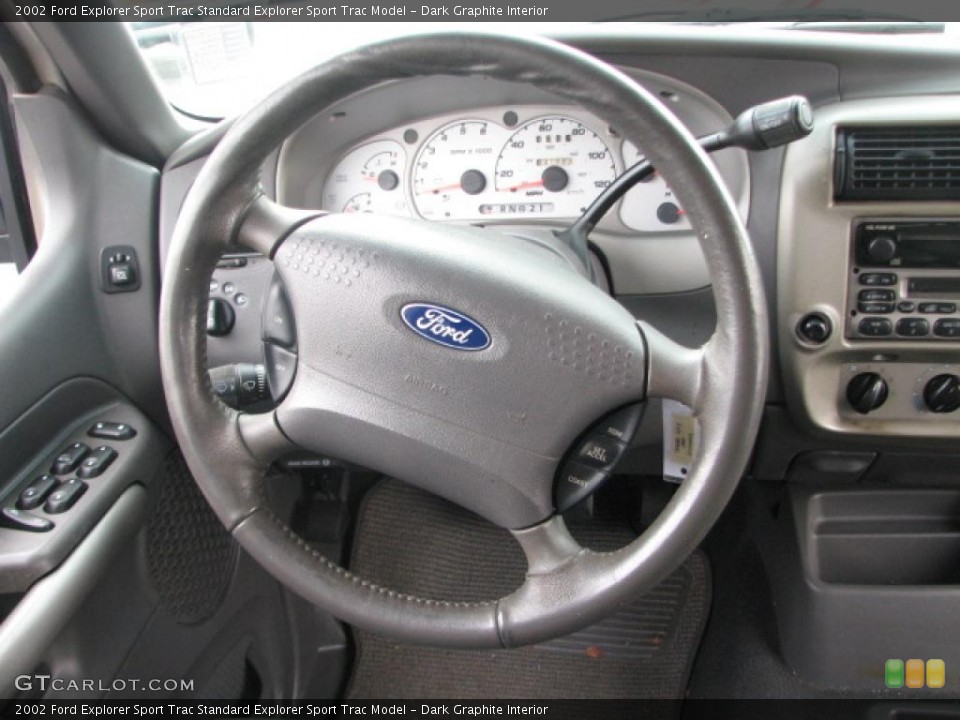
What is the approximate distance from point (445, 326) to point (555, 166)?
524 millimetres

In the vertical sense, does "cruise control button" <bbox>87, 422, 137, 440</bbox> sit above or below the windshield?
below

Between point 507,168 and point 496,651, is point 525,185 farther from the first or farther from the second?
point 496,651

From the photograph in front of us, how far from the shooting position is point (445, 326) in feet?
2.44

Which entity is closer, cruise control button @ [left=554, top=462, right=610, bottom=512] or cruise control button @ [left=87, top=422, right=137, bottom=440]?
cruise control button @ [left=554, top=462, right=610, bottom=512]

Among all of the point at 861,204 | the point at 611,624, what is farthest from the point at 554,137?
the point at 611,624

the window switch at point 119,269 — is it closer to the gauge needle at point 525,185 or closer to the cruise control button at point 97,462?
the cruise control button at point 97,462

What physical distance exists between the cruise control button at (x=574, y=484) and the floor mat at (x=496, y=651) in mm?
716

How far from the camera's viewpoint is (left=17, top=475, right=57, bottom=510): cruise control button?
0.95 meters

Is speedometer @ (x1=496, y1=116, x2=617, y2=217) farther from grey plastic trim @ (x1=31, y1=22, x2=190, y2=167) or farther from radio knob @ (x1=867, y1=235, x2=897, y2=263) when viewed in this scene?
grey plastic trim @ (x1=31, y1=22, x2=190, y2=167)

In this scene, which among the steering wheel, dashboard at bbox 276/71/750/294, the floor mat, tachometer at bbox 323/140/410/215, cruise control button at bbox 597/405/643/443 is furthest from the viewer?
the floor mat

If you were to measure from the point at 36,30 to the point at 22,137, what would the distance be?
172mm

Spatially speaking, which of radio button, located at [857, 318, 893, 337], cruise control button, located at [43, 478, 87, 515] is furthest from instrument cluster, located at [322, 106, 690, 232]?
cruise control button, located at [43, 478, 87, 515]

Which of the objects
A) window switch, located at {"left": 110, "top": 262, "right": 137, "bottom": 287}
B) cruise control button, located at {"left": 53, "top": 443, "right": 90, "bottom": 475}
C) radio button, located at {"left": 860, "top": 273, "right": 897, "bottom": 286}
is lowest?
cruise control button, located at {"left": 53, "top": 443, "right": 90, "bottom": 475}

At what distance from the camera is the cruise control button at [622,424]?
75 centimetres
